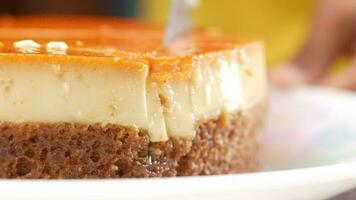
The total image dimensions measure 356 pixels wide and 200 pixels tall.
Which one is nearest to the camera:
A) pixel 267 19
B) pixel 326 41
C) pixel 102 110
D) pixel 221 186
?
pixel 221 186

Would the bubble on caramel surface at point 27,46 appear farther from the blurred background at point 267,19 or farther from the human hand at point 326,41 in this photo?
the blurred background at point 267,19

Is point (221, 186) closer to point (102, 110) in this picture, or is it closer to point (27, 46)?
point (102, 110)

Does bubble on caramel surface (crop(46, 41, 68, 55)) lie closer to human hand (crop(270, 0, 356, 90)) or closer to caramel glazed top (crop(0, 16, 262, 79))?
caramel glazed top (crop(0, 16, 262, 79))

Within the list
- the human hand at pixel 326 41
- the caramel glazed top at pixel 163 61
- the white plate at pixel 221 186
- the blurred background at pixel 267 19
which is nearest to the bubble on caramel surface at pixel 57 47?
the caramel glazed top at pixel 163 61

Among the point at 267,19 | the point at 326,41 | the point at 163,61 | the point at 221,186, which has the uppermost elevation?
the point at 267,19

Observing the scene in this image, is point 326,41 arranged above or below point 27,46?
above

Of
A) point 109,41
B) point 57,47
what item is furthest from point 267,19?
point 57,47

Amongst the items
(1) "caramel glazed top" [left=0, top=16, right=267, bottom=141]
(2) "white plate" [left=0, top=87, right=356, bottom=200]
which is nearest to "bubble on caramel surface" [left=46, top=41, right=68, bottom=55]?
(1) "caramel glazed top" [left=0, top=16, right=267, bottom=141]

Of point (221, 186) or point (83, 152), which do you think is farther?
point (83, 152)

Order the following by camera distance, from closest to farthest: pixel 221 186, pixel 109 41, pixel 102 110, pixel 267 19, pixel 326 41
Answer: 1. pixel 221 186
2. pixel 102 110
3. pixel 109 41
4. pixel 326 41
5. pixel 267 19
